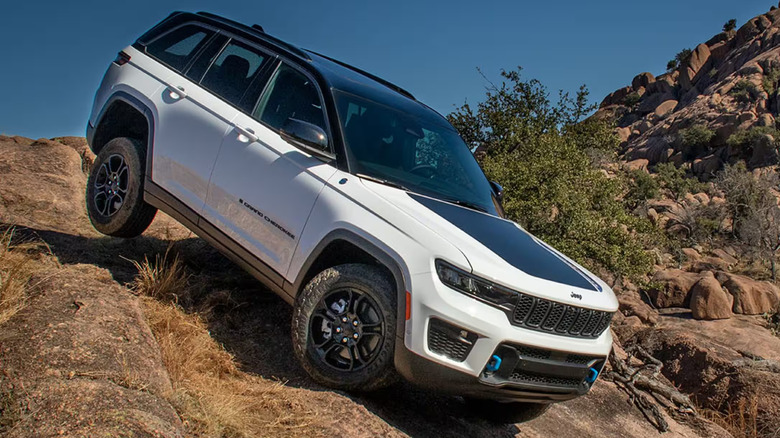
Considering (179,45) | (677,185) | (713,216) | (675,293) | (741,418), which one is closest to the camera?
(179,45)

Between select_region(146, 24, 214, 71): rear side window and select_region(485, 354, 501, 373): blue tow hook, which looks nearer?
select_region(485, 354, 501, 373): blue tow hook

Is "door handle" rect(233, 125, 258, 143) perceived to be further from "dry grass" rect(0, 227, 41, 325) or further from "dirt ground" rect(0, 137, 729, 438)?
"dry grass" rect(0, 227, 41, 325)

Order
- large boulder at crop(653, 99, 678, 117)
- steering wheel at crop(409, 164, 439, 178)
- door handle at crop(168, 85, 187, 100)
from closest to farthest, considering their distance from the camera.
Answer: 1. steering wheel at crop(409, 164, 439, 178)
2. door handle at crop(168, 85, 187, 100)
3. large boulder at crop(653, 99, 678, 117)

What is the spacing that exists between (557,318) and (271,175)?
214 centimetres

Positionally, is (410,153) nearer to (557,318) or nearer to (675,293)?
(557,318)

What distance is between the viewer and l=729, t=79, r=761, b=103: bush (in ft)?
204

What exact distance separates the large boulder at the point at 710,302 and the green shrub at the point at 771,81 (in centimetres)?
4947

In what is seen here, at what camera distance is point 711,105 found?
6688cm

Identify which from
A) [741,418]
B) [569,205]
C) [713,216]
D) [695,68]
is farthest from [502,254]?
[695,68]

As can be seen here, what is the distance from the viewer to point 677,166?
5925 centimetres

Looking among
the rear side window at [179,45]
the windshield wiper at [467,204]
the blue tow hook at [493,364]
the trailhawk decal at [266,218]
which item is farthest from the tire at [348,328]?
the rear side window at [179,45]

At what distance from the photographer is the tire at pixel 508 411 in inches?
181

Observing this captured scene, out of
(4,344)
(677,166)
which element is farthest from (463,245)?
(677,166)

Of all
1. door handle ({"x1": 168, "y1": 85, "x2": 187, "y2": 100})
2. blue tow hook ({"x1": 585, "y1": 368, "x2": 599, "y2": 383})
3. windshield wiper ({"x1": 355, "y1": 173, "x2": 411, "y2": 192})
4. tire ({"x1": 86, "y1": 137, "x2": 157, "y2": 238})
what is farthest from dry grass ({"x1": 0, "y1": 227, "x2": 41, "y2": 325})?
blue tow hook ({"x1": 585, "y1": 368, "x2": 599, "y2": 383})
